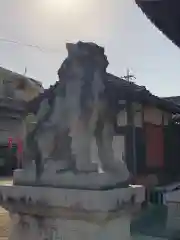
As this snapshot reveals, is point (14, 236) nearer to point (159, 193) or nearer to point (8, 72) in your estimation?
point (159, 193)

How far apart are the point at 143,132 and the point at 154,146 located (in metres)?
0.80

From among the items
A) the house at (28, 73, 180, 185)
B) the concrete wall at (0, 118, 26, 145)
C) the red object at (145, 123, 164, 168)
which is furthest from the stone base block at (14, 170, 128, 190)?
the concrete wall at (0, 118, 26, 145)

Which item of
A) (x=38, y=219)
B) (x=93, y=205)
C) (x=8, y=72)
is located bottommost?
(x=38, y=219)

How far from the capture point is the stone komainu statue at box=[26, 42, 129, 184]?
2201 mm

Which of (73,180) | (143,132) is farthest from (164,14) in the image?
(143,132)

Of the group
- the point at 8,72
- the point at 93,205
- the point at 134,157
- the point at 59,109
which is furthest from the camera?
the point at 8,72

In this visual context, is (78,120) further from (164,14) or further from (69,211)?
(164,14)

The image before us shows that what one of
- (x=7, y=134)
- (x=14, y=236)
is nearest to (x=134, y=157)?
(x=14, y=236)

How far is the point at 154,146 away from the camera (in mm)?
9711

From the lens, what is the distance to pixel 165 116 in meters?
10.3

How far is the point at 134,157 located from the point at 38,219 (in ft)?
20.9

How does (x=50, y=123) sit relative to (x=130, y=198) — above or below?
above

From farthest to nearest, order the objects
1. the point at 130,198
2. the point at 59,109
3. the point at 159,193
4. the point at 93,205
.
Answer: the point at 159,193
the point at 59,109
the point at 130,198
the point at 93,205

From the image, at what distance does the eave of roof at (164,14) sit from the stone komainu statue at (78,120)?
1.94m
